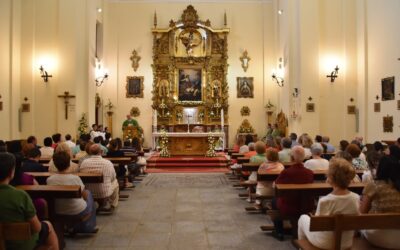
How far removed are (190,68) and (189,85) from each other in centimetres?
88

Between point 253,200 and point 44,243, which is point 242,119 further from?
point 44,243

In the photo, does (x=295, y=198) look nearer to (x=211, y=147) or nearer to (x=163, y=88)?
(x=211, y=147)

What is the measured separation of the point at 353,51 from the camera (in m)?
16.2

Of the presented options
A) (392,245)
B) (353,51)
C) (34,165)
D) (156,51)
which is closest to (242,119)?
(156,51)

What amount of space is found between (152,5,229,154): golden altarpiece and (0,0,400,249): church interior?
0.06 metres

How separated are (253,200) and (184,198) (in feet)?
5.24

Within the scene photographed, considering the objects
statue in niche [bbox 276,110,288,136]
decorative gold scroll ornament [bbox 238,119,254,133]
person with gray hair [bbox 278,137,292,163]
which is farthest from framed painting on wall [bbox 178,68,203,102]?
person with gray hair [bbox 278,137,292,163]

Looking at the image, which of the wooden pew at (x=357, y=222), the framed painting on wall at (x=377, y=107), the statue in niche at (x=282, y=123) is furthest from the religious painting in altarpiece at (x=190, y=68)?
the wooden pew at (x=357, y=222)

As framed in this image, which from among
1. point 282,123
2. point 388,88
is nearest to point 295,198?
point 388,88

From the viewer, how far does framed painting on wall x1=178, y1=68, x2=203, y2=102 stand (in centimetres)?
2172

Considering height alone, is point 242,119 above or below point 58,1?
below

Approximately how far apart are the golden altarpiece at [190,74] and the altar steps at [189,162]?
193 inches

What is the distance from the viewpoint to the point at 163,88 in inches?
851

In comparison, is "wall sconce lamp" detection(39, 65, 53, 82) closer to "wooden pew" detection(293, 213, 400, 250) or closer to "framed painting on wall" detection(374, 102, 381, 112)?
"framed painting on wall" detection(374, 102, 381, 112)
